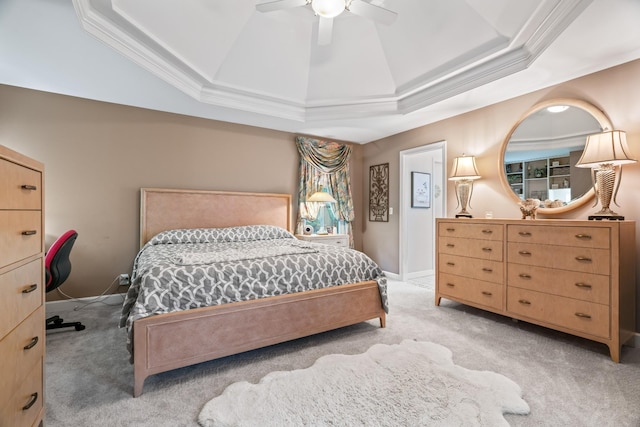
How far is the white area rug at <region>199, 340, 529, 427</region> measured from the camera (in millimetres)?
1521

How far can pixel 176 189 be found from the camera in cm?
384

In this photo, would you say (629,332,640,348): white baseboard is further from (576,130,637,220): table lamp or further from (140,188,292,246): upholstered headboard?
(140,188,292,246): upholstered headboard

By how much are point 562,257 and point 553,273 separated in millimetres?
152

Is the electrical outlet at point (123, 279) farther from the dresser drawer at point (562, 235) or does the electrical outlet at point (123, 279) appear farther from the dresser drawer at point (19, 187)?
the dresser drawer at point (562, 235)

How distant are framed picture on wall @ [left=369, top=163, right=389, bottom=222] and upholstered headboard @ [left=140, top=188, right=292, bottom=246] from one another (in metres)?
1.51

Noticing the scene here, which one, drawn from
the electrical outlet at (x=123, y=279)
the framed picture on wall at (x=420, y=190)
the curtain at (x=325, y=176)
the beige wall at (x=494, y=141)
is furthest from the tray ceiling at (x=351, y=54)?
the electrical outlet at (x=123, y=279)

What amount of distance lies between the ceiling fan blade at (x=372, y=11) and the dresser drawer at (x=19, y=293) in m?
2.29

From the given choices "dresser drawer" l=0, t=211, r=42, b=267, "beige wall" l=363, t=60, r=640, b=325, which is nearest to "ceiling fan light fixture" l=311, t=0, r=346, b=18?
"dresser drawer" l=0, t=211, r=42, b=267

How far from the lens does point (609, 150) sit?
2.32 metres

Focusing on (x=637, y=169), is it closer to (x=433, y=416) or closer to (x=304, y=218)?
(x=433, y=416)

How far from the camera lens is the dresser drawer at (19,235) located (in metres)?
1.01

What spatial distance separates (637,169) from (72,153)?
546cm

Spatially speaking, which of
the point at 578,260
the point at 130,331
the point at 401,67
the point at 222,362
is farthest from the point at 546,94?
the point at 130,331

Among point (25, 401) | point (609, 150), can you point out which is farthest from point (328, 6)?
point (25, 401)
